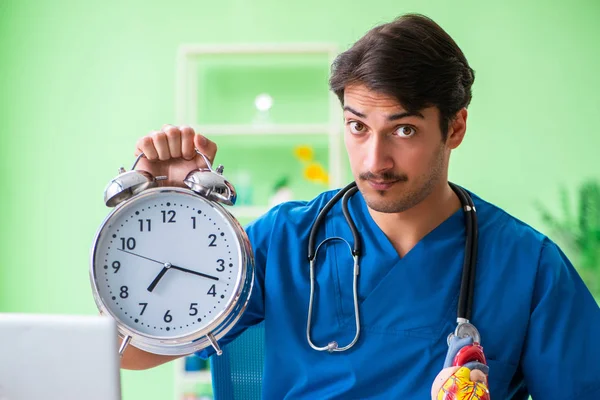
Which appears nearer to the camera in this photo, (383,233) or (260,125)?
(383,233)

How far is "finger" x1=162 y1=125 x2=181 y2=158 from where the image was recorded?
1284 mm

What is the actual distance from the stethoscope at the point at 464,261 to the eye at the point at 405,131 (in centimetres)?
23

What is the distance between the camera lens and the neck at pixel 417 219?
1.53m

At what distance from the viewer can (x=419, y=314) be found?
142 centimetres

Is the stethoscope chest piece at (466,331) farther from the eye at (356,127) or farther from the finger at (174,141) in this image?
the finger at (174,141)

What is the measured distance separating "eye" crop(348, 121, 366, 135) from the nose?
32mm

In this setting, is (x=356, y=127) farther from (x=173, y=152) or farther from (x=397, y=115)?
(x=173, y=152)

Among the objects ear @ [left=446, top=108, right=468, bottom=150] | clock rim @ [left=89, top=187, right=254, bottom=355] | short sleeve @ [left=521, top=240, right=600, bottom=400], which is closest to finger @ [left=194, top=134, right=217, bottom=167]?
clock rim @ [left=89, top=187, right=254, bottom=355]

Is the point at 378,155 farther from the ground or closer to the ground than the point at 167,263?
farther from the ground

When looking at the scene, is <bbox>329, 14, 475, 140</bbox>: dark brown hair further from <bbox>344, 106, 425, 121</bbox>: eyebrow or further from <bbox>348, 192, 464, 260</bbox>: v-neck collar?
<bbox>348, 192, 464, 260</bbox>: v-neck collar

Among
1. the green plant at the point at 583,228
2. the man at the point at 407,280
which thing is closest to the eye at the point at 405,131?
the man at the point at 407,280

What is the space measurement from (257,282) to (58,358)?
0.61 metres

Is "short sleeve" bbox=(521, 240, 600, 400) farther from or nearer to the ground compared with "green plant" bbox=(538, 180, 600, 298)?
farther from the ground

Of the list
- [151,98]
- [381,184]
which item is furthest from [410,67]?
[151,98]
